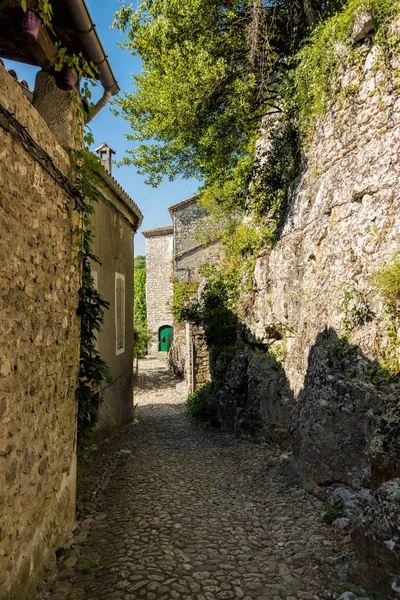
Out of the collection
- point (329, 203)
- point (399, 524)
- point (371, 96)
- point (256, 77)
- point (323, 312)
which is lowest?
point (399, 524)

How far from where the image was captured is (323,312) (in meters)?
5.71

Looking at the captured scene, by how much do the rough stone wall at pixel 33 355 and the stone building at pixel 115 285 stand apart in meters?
3.31

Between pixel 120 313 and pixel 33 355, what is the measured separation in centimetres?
616

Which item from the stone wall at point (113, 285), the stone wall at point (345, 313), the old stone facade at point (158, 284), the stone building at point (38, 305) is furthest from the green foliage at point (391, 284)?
the old stone facade at point (158, 284)

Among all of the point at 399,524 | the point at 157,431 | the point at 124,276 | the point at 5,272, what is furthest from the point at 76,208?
the point at 157,431

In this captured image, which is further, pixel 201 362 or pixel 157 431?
pixel 201 362

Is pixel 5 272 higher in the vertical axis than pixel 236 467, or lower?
higher

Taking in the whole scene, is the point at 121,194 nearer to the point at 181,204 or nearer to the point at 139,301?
the point at 181,204

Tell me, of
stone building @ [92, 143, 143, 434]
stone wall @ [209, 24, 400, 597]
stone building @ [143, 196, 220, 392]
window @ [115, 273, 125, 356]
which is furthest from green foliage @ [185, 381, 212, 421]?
stone wall @ [209, 24, 400, 597]

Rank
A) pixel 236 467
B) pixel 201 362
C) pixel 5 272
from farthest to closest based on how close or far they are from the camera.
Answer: pixel 201 362 → pixel 236 467 → pixel 5 272

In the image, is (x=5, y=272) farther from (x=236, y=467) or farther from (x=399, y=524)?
(x=236, y=467)

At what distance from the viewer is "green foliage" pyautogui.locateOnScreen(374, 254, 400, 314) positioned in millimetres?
4324

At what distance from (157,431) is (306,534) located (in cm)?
602

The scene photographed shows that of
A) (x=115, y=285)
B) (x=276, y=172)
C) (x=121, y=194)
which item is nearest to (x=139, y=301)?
(x=115, y=285)
